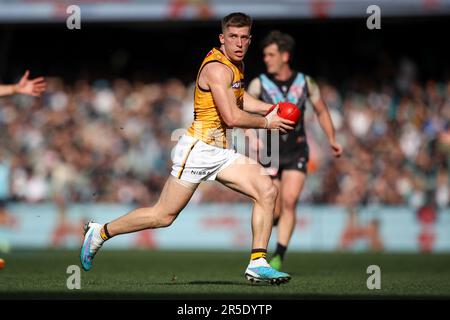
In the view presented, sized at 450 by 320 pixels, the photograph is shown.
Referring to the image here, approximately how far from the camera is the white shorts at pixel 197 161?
29.4ft

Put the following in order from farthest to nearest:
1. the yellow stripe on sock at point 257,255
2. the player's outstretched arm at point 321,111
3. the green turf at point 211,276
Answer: the player's outstretched arm at point 321,111 → the yellow stripe on sock at point 257,255 → the green turf at point 211,276

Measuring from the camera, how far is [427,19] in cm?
2047

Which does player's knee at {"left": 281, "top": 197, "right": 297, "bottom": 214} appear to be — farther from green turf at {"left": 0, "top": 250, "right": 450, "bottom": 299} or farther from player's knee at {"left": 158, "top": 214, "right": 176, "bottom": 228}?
player's knee at {"left": 158, "top": 214, "right": 176, "bottom": 228}

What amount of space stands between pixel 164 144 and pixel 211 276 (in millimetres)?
9359

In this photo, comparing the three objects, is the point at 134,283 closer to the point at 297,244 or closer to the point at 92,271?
the point at 92,271

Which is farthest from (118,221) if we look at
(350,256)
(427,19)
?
(427,19)

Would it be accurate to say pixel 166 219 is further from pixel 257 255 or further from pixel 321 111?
pixel 321 111

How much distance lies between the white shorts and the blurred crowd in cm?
934

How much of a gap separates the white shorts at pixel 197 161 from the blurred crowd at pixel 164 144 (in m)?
9.34

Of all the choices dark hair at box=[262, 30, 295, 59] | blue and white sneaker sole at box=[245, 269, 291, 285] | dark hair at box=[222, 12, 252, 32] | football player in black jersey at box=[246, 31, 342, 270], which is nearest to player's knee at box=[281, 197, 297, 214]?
football player in black jersey at box=[246, 31, 342, 270]

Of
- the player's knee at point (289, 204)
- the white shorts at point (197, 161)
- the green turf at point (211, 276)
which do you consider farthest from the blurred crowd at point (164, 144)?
the white shorts at point (197, 161)

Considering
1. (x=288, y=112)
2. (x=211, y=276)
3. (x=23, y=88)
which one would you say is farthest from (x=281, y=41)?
(x=23, y=88)

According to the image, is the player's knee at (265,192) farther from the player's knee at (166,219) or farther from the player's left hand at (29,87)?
the player's left hand at (29,87)

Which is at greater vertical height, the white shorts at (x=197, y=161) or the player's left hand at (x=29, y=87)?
the player's left hand at (x=29, y=87)
